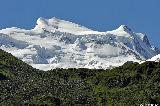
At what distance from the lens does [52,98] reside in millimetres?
194625

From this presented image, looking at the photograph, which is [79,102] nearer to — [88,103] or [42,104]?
[88,103]

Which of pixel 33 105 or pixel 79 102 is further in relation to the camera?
pixel 79 102

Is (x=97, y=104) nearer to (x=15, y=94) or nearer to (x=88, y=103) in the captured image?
(x=88, y=103)

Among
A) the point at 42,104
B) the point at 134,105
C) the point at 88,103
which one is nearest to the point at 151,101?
the point at 134,105

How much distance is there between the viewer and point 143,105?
18125 centimetres

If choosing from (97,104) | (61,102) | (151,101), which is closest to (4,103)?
(61,102)

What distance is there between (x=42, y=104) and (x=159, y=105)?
36.4m

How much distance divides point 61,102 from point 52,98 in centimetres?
333

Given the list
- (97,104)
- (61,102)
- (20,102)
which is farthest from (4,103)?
(97,104)

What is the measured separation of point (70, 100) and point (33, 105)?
59.1ft

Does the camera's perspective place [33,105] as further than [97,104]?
No

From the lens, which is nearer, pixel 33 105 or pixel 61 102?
pixel 33 105

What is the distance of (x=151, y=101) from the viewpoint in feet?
652

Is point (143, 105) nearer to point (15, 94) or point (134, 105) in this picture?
point (134, 105)
